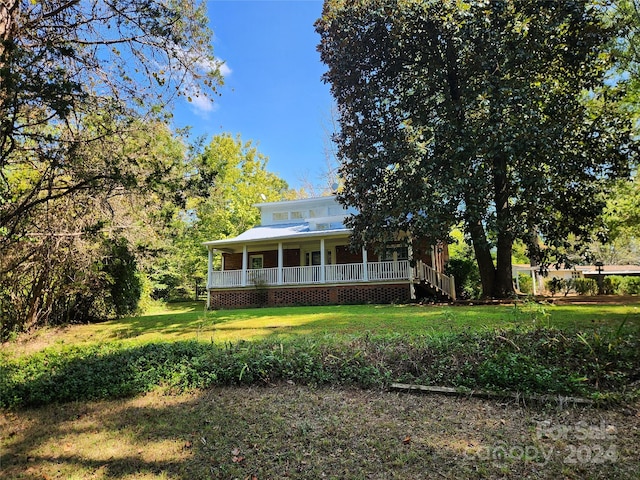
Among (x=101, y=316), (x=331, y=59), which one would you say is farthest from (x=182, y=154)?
(x=101, y=316)

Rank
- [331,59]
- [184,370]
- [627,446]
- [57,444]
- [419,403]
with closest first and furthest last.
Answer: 1. [627,446]
2. [57,444]
3. [419,403]
4. [184,370]
5. [331,59]

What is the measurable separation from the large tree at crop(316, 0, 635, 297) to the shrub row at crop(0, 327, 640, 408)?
18.7ft

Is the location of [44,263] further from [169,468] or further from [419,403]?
[419,403]

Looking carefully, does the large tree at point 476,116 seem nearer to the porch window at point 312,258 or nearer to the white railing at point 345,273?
the white railing at point 345,273

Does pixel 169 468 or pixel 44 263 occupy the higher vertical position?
pixel 44 263

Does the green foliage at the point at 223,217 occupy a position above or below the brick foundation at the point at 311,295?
above

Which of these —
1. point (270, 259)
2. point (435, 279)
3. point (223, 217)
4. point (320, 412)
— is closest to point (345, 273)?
point (435, 279)

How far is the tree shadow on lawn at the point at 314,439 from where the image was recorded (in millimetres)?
3023

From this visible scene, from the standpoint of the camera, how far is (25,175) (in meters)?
9.53

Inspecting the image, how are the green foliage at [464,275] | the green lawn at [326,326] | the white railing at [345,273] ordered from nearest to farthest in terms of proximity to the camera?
the green lawn at [326,326] < the white railing at [345,273] < the green foliage at [464,275]

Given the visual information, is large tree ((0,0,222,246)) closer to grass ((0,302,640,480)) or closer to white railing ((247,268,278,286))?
grass ((0,302,640,480))

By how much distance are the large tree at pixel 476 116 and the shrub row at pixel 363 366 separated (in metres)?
5.69

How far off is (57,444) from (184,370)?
6.02ft

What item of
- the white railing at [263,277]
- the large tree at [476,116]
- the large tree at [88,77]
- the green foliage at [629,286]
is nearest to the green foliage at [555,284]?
the large tree at [476,116]
